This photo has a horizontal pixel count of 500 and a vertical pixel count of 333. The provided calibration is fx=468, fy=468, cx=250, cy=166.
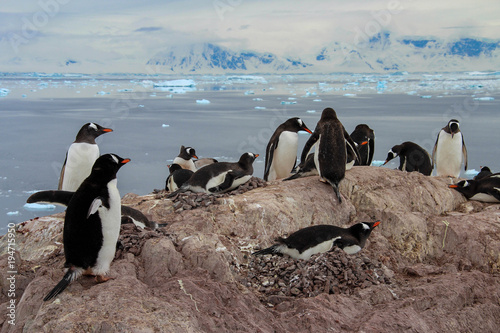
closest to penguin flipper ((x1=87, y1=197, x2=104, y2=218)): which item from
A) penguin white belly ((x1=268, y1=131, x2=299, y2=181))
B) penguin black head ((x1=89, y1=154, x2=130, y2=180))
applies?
penguin black head ((x1=89, y1=154, x2=130, y2=180))

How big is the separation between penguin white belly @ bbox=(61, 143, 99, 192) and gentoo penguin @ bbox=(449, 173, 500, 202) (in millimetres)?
4312

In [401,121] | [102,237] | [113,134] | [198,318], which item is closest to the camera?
[198,318]

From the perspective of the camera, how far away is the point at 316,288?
314cm

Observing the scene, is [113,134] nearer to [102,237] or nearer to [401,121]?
[401,121]

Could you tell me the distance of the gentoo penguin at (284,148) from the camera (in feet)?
20.0

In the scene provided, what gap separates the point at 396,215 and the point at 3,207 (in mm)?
5766

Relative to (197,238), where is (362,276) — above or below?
below

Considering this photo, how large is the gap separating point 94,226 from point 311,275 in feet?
4.86

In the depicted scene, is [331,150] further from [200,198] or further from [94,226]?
[94,226]

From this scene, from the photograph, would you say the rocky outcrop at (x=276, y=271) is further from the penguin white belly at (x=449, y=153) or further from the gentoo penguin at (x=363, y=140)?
the penguin white belly at (x=449, y=153)

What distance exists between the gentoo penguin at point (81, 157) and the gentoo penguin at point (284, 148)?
213cm

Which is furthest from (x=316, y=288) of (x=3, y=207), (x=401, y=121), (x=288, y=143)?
(x=401, y=121)

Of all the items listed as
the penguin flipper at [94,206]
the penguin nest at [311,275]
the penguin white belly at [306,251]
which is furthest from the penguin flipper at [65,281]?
the penguin white belly at [306,251]

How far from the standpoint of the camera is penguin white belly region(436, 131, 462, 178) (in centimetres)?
750
